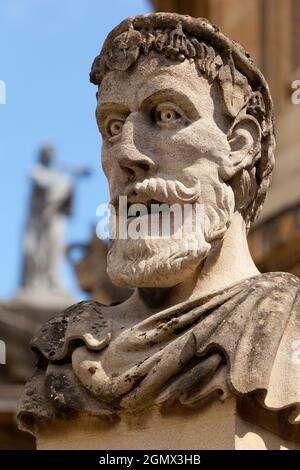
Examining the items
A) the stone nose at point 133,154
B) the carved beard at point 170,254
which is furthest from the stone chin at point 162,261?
the stone nose at point 133,154

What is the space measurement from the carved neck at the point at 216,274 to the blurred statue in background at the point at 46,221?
3294 cm

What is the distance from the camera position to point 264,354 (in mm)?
7051

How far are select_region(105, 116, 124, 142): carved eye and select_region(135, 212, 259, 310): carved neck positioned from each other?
519mm

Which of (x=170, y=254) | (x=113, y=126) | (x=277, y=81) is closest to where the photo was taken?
(x=170, y=254)

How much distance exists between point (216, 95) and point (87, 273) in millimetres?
21485

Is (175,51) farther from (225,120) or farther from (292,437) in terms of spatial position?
(292,437)

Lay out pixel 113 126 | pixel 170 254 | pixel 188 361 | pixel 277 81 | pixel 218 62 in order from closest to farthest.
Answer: pixel 188 361, pixel 170 254, pixel 218 62, pixel 113 126, pixel 277 81

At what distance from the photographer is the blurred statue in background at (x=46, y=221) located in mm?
41281

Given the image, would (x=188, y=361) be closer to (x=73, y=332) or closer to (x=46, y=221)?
(x=73, y=332)

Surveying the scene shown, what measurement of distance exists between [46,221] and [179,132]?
115 feet

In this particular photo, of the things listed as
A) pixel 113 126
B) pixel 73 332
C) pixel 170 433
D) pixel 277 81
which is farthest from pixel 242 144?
pixel 277 81

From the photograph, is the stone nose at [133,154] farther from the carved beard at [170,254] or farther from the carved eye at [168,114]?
the carved beard at [170,254]

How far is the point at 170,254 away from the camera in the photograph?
736cm

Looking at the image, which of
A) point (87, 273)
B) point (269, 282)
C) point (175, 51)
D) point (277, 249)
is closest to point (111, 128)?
point (175, 51)
